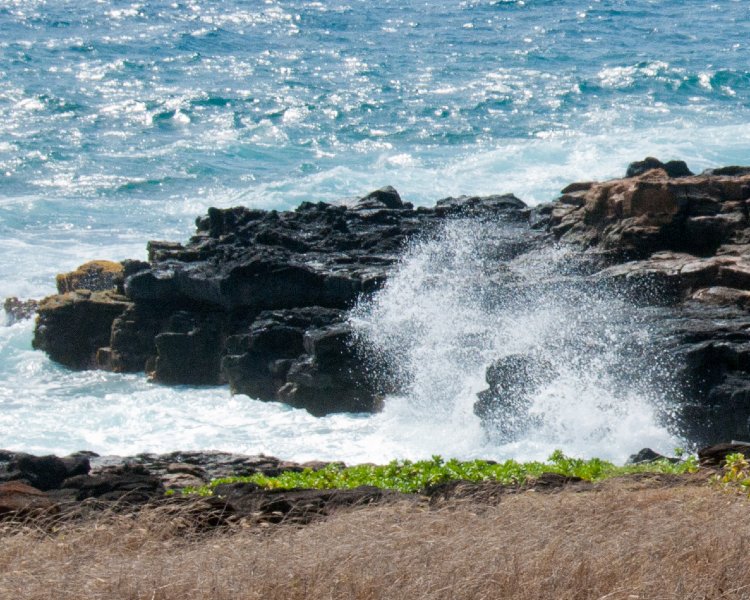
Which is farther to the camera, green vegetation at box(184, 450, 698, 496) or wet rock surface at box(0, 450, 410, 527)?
green vegetation at box(184, 450, 698, 496)

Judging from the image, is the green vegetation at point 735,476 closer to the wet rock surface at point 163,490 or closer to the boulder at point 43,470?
the wet rock surface at point 163,490

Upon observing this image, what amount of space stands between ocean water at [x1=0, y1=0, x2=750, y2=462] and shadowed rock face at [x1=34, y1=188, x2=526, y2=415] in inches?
18.5

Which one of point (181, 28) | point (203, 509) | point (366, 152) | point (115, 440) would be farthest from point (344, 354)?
point (181, 28)

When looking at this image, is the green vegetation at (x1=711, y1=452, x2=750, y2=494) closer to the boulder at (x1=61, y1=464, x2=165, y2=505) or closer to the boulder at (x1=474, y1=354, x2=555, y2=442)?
the boulder at (x1=61, y1=464, x2=165, y2=505)

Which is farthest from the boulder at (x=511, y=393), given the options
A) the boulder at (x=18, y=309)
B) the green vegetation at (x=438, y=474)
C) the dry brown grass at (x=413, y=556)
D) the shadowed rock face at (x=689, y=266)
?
the boulder at (x=18, y=309)

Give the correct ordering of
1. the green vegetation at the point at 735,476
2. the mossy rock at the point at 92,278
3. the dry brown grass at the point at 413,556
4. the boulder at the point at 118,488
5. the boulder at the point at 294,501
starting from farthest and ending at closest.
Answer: the mossy rock at the point at 92,278 → the boulder at the point at 118,488 → the green vegetation at the point at 735,476 → the boulder at the point at 294,501 → the dry brown grass at the point at 413,556

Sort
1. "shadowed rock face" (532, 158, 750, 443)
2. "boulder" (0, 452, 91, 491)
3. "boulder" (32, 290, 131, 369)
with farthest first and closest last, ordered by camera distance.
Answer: "boulder" (32, 290, 131, 369)
"shadowed rock face" (532, 158, 750, 443)
"boulder" (0, 452, 91, 491)

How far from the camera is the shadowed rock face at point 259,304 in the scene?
16.4 meters

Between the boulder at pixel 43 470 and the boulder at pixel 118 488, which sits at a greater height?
the boulder at pixel 118 488

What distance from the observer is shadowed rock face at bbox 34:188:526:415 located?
53.7ft

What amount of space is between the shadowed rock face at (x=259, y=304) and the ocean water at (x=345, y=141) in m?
0.47

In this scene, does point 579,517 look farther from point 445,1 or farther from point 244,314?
point 445,1

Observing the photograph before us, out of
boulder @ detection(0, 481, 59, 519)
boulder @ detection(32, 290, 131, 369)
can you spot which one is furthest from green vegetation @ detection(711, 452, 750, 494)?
boulder @ detection(32, 290, 131, 369)

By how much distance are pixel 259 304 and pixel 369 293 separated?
1.75 metres
